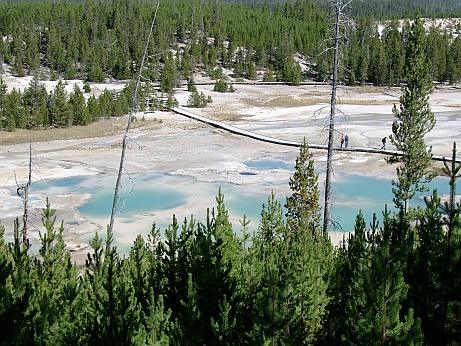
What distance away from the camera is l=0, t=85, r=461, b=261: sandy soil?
28172 mm

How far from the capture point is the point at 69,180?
32719 mm

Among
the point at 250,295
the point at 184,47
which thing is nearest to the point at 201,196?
the point at 250,295

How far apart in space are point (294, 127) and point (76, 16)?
5115cm

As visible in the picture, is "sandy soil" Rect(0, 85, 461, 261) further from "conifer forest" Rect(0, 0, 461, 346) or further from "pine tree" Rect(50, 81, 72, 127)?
"conifer forest" Rect(0, 0, 461, 346)

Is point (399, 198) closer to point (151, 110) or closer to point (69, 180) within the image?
point (69, 180)

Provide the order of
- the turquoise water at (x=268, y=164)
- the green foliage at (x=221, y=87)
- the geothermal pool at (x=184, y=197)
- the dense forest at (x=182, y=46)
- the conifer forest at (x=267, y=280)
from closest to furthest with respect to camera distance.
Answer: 1. the conifer forest at (x=267, y=280)
2. the geothermal pool at (x=184, y=197)
3. the turquoise water at (x=268, y=164)
4. the green foliage at (x=221, y=87)
5. the dense forest at (x=182, y=46)

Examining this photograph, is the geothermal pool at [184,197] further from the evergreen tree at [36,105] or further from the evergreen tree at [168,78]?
the evergreen tree at [168,78]

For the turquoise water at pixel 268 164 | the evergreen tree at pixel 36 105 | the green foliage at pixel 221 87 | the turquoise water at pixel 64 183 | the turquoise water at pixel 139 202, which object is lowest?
the turquoise water at pixel 139 202

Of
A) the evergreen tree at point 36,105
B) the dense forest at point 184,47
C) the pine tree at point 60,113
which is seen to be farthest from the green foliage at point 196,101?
the evergreen tree at point 36,105

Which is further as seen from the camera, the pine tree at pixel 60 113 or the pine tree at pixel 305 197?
the pine tree at pixel 60 113

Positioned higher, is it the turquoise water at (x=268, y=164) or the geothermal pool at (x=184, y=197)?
the turquoise water at (x=268, y=164)

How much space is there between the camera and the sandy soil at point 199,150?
2817 centimetres

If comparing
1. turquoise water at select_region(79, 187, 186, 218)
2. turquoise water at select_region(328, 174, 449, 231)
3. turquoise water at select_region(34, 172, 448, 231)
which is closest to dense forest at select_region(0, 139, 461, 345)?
turquoise water at select_region(34, 172, 448, 231)

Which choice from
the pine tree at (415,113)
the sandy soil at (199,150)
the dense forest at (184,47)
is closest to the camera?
the pine tree at (415,113)
